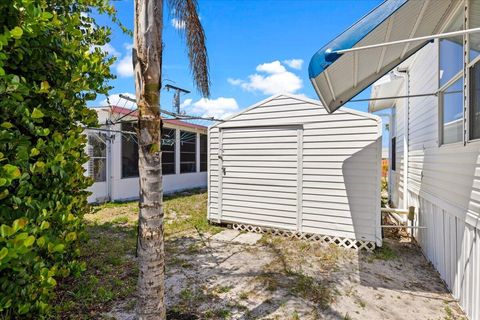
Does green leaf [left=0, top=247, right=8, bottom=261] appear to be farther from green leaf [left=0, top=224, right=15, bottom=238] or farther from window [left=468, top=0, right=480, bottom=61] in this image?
window [left=468, top=0, right=480, bottom=61]

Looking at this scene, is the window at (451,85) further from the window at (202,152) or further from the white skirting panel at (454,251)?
the window at (202,152)

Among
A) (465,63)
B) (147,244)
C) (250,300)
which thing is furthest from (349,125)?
(147,244)

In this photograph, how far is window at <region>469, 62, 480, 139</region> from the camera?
2744 millimetres

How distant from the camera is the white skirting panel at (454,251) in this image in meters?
2.64

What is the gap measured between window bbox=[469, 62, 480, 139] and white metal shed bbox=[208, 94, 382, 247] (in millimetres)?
1802

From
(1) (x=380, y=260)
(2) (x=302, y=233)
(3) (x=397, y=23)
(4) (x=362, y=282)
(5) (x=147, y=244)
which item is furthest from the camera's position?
(2) (x=302, y=233)

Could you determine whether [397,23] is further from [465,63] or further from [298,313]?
[298,313]

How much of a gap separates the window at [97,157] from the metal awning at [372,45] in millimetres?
7228

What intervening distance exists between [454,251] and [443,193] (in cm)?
78

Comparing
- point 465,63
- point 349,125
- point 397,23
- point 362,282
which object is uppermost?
point 397,23

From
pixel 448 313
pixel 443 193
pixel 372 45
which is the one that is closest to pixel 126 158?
pixel 372 45

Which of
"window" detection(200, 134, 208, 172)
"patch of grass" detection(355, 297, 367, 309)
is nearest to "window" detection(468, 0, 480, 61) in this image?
"patch of grass" detection(355, 297, 367, 309)

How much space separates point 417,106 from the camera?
18.3ft

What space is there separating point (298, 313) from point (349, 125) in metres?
3.34
